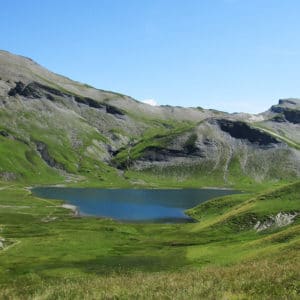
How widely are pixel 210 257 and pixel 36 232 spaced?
6227 cm

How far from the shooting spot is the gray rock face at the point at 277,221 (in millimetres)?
107562

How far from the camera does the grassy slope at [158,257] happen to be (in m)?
23.8

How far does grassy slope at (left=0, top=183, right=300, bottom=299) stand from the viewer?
78.0 feet

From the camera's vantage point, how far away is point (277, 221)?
359 feet

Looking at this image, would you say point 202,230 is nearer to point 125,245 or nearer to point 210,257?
point 125,245

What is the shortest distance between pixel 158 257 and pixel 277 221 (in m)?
39.3

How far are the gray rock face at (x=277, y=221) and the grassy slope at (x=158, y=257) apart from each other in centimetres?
203

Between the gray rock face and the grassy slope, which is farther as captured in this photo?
the gray rock face

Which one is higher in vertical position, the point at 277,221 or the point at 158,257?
the point at 277,221

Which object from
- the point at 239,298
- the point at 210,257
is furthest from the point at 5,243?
the point at 239,298

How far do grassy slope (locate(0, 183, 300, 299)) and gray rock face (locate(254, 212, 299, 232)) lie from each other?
6.64 ft

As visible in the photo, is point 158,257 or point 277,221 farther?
point 277,221

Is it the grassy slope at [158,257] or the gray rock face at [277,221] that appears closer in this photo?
the grassy slope at [158,257]

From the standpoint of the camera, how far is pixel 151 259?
80125 millimetres
